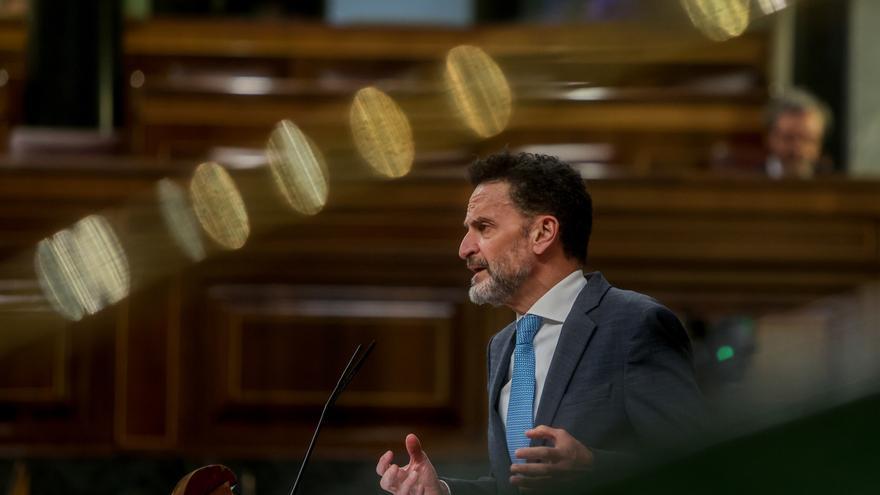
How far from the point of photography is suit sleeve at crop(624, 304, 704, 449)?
1099mm

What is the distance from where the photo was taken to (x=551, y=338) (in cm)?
121

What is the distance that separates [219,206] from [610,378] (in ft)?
6.03

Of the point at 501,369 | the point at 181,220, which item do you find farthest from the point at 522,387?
the point at 181,220

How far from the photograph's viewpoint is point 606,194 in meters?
2.83

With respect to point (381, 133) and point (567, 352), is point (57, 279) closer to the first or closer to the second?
point (381, 133)

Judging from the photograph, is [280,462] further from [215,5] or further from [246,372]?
Result: [215,5]

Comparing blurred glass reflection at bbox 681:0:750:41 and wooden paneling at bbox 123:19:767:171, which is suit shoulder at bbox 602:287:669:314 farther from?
blurred glass reflection at bbox 681:0:750:41

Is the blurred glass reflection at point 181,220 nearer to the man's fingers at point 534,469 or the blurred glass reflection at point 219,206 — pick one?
the blurred glass reflection at point 219,206

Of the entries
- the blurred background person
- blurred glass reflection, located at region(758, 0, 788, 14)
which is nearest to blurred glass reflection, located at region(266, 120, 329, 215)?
the blurred background person

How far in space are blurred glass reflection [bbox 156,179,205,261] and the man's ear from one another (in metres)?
1.68

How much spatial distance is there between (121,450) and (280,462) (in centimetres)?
34

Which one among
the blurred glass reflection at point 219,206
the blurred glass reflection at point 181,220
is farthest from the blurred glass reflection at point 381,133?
the blurred glass reflection at point 181,220

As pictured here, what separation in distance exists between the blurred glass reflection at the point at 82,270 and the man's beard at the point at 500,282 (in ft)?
5.51

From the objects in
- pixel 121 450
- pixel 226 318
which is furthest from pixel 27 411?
pixel 226 318
